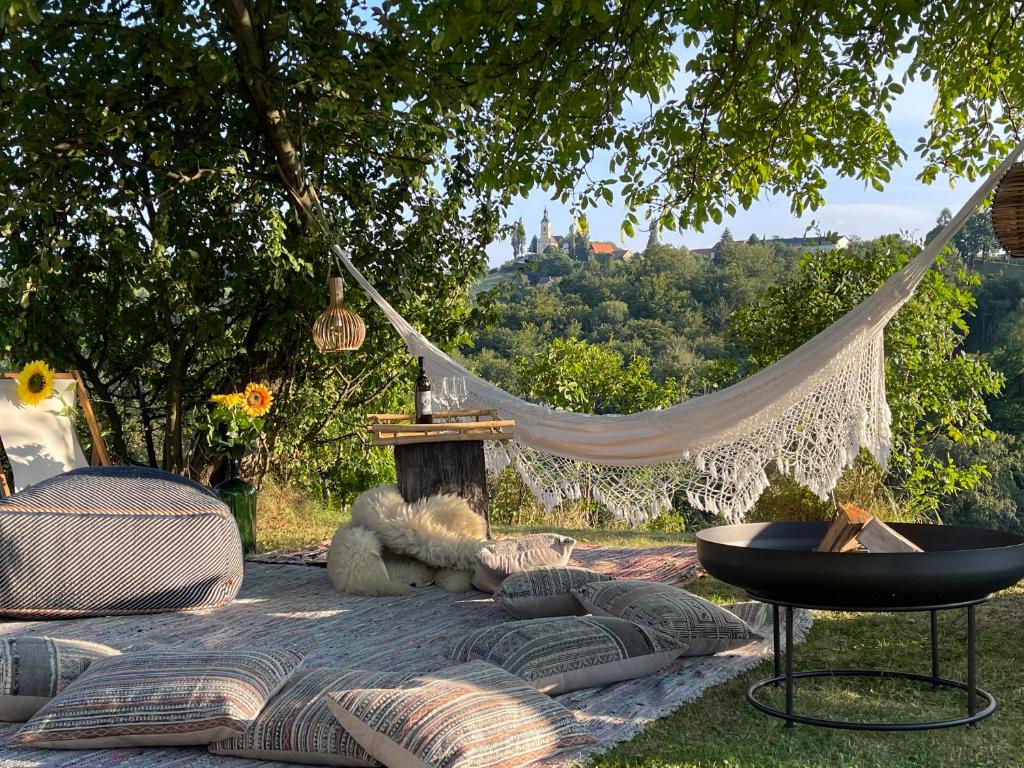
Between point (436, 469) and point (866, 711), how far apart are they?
191 cm

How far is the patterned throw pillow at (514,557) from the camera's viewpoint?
10.3 ft

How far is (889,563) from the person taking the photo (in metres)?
1.76

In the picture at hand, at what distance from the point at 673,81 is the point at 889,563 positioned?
3.63 m

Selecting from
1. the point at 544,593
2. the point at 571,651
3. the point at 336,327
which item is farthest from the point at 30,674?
the point at 336,327

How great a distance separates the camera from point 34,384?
4141mm

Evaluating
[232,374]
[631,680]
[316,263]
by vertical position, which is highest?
[316,263]

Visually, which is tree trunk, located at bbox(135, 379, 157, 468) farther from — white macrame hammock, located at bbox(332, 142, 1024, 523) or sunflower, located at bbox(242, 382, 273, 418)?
Answer: white macrame hammock, located at bbox(332, 142, 1024, 523)

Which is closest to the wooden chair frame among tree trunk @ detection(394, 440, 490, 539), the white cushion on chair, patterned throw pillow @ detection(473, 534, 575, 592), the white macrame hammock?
the white cushion on chair

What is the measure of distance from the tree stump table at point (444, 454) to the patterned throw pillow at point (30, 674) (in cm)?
154

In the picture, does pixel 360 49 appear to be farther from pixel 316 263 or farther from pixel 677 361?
pixel 677 361

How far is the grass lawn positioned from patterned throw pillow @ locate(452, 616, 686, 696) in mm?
171

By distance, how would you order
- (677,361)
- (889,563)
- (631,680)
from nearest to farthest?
(889,563) → (631,680) → (677,361)

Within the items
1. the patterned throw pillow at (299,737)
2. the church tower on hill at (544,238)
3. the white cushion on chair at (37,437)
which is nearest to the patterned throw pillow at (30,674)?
the patterned throw pillow at (299,737)

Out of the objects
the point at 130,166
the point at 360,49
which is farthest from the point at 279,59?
the point at 130,166
